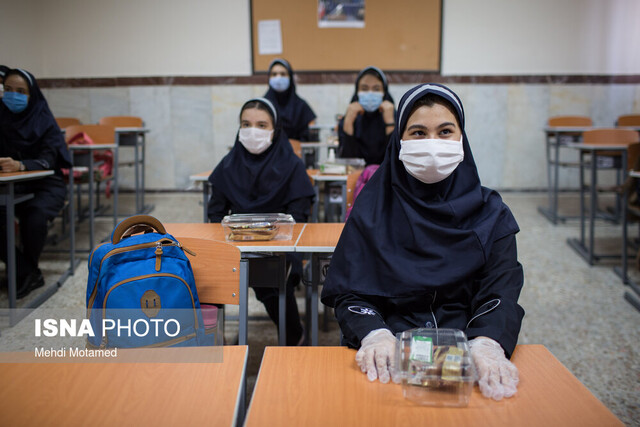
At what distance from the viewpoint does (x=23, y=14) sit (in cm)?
257

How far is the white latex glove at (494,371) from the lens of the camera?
84 cm

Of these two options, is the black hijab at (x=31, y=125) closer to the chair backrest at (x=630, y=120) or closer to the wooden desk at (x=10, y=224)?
the wooden desk at (x=10, y=224)

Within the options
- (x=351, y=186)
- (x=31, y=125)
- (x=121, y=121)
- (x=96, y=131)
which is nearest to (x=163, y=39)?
(x=121, y=121)

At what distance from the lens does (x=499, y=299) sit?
3.76 ft

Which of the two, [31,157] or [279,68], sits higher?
[279,68]

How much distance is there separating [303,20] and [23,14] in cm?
395

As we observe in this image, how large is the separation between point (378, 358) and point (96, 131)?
13.9 ft

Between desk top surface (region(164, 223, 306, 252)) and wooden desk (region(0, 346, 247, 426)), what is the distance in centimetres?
83

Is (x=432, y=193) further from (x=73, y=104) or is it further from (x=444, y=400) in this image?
(x=73, y=104)

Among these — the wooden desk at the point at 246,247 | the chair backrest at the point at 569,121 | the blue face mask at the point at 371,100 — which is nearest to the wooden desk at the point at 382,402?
the wooden desk at the point at 246,247

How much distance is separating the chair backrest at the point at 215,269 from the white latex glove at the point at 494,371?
705mm

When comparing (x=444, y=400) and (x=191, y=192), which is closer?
(x=444, y=400)

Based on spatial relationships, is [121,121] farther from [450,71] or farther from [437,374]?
[437,374]

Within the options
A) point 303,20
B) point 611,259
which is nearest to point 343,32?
point 303,20
